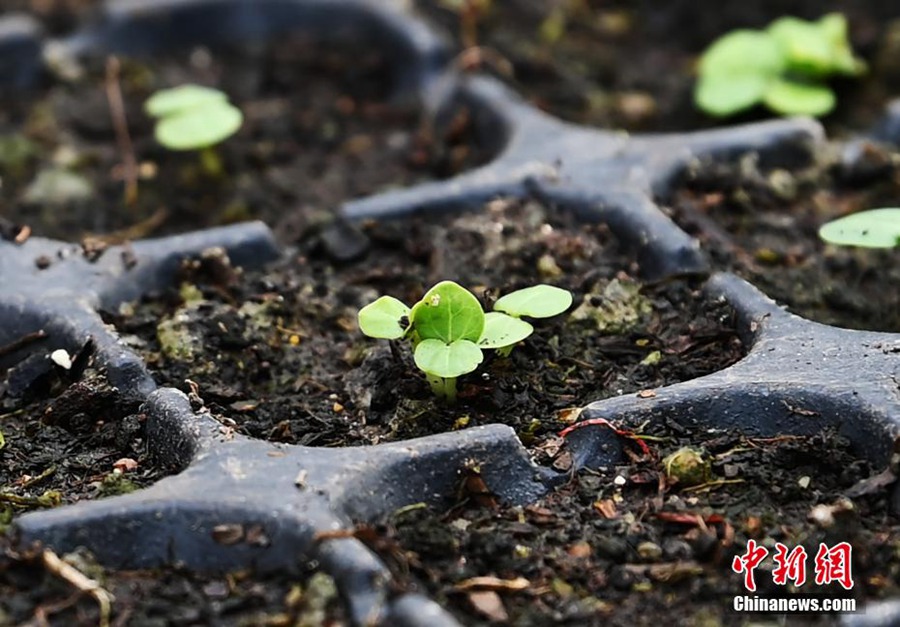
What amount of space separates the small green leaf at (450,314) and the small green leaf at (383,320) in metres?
0.02

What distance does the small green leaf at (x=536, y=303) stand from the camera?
1.91m

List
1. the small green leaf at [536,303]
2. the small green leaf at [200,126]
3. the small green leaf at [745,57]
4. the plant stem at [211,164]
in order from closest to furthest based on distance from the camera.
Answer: the small green leaf at [536,303], the small green leaf at [200,126], the plant stem at [211,164], the small green leaf at [745,57]

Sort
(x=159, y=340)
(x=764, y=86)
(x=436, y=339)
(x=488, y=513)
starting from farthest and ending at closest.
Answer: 1. (x=764, y=86)
2. (x=159, y=340)
3. (x=436, y=339)
4. (x=488, y=513)

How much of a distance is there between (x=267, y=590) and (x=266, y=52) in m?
1.99

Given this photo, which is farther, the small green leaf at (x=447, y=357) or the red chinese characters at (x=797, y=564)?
the small green leaf at (x=447, y=357)

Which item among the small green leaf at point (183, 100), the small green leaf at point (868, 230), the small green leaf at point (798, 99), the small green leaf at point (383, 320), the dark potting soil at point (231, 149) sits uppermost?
the small green leaf at point (868, 230)

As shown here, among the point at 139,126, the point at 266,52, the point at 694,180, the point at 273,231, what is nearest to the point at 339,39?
the point at 266,52

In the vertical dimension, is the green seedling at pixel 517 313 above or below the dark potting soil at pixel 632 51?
above

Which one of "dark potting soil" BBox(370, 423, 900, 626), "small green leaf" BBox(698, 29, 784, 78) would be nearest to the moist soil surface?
"dark potting soil" BBox(370, 423, 900, 626)

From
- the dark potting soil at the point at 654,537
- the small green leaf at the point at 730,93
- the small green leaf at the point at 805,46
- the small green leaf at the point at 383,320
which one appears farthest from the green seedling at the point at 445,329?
the small green leaf at the point at 805,46

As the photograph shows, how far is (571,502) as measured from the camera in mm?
1756

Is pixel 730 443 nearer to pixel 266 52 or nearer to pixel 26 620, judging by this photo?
pixel 26 620

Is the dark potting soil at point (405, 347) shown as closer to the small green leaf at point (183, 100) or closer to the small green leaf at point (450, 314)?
the small green leaf at point (450, 314)

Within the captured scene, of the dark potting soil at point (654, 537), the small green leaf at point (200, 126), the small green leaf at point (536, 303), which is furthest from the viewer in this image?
the small green leaf at point (200, 126)
